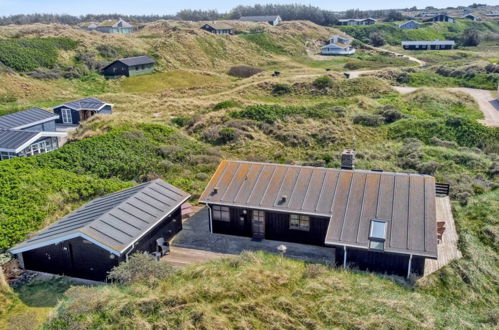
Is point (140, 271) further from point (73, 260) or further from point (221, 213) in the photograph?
point (221, 213)

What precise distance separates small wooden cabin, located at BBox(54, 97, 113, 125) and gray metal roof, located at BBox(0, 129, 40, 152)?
1132 centimetres

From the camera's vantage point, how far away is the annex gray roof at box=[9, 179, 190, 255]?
53.5ft

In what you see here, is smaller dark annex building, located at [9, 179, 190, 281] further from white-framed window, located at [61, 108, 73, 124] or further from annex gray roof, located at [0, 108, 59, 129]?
white-framed window, located at [61, 108, 73, 124]

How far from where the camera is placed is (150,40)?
8425cm

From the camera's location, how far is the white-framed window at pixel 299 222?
18767 millimetres

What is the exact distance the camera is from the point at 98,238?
1612cm

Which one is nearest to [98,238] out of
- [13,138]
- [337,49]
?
[13,138]

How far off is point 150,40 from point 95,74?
73.6 feet

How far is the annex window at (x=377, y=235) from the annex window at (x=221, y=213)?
6.58 m

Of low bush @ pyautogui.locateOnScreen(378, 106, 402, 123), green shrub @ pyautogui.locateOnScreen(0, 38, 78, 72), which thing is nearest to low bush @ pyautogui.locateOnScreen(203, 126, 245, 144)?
low bush @ pyautogui.locateOnScreen(378, 106, 402, 123)

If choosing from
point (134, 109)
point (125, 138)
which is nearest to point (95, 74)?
point (134, 109)

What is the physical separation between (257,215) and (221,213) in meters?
1.80

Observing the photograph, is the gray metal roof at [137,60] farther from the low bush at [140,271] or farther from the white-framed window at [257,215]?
the low bush at [140,271]

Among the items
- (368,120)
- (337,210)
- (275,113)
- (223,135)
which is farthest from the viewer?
(275,113)
